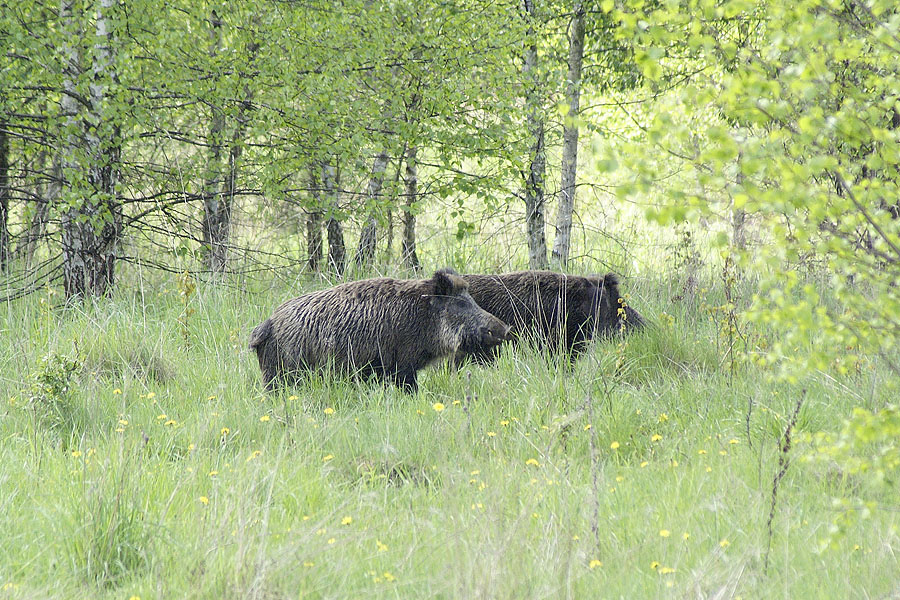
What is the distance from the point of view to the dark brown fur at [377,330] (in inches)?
235

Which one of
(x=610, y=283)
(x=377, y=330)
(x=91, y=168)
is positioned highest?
(x=91, y=168)

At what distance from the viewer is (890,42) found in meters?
2.72

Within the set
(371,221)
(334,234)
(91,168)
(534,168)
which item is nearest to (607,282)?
(371,221)

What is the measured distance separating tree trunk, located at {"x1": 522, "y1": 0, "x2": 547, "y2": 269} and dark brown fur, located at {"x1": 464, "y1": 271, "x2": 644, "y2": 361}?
2.27 meters

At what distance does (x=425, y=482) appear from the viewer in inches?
178

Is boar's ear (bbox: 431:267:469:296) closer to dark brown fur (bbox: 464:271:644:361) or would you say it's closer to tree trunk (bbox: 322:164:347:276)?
dark brown fur (bbox: 464:271:644:361)

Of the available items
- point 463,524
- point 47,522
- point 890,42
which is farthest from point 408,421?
point 890,42

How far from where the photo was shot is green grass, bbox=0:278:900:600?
312 centimetres

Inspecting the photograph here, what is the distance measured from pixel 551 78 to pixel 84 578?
7577 millimetres

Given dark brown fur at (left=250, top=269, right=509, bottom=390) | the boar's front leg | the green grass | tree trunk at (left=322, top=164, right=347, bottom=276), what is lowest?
the green grass

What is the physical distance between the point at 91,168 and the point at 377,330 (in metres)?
4.18

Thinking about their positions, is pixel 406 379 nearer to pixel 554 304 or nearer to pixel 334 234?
pixel 554 304

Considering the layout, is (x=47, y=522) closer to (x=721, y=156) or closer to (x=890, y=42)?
(x=721, y=156)

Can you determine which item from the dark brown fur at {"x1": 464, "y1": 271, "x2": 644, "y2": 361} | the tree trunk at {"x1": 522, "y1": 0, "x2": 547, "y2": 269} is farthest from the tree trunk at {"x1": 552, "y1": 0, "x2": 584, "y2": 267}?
the dark brown fur at {"x1": 464, "y1": 271, "x2": 644, "y2": 361}
